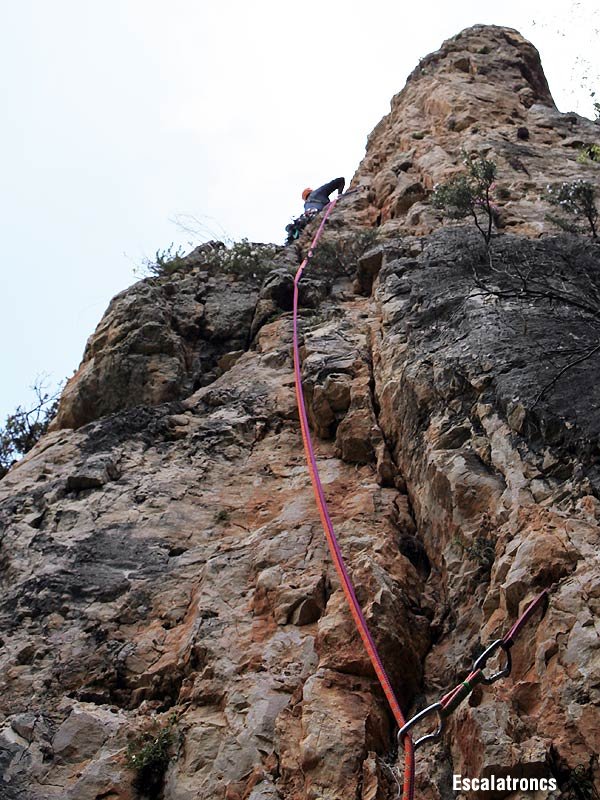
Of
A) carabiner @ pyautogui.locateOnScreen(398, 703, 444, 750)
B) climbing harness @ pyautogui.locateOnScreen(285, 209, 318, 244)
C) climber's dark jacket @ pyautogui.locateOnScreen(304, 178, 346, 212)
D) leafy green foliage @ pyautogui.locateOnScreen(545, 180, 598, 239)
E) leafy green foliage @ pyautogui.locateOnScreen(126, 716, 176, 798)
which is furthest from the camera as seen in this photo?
climber's dark jacket @ pyautogui.locateOnScreen(304, 178, 346, 212)

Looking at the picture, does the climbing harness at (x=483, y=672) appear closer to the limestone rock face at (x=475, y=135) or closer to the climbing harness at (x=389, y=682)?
the climbing harness at (x=389, y=682)

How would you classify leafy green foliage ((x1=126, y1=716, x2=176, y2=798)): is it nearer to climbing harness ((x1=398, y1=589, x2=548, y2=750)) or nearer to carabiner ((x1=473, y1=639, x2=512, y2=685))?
climbing harness ((x1=398, y1=589, x2=548, y2=750))

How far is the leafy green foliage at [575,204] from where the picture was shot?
878cm

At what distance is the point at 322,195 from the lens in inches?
610

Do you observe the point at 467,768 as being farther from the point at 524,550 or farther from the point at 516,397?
the point at 516,397

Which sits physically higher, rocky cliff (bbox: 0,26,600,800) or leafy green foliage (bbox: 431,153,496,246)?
leafy green foliage (bbox: 431,153,496,246)

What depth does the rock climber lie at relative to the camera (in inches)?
531

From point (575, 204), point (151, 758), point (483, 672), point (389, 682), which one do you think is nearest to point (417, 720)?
point (483, 672)

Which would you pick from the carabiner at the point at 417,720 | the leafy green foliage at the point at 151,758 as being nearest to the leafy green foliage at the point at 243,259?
the leafy green foliage at the point at 151,758

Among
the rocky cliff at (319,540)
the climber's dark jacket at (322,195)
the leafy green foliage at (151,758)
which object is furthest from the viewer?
the climber's dark jacket at (322,195)

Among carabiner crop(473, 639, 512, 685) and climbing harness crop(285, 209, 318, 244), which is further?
climbing harness crop(285, 209, 318, 244)

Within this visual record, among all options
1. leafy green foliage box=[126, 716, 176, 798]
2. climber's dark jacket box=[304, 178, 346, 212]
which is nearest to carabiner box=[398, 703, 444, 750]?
leafy green foliage box=[126, 716, 176, 798]

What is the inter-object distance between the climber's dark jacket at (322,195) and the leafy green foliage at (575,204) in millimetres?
6076

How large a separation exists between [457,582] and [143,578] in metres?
2.62
